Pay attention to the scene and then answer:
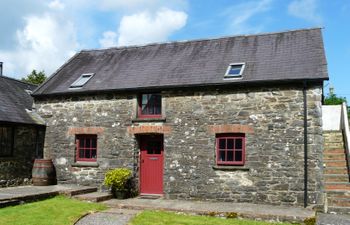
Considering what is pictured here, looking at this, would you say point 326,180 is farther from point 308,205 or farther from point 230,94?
point 230,94

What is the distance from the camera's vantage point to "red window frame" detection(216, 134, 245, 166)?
1263 centimetres

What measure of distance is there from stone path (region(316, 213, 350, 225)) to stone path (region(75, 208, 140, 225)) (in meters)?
5.05

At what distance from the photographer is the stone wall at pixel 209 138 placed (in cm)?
1191

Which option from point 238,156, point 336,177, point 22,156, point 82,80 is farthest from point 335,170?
point 22,156

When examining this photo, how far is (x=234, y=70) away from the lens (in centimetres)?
1365

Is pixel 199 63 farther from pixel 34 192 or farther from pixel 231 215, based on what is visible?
pixel 34 192

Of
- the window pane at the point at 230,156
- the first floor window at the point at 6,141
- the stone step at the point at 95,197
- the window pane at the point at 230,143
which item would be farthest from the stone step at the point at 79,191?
the window pane at the point at 230,143

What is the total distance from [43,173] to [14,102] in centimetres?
350

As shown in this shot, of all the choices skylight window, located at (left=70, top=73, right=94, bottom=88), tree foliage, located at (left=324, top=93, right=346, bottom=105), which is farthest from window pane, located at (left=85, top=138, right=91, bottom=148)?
tree foliage, located at (left=324, top=93, right=346, bottom=105)

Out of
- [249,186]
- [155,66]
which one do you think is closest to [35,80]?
[155,66]

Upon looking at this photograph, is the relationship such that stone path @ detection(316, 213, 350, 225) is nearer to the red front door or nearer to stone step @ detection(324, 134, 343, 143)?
stone step @ detection(324, 134, 343, 143)

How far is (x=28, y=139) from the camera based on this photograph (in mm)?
15266

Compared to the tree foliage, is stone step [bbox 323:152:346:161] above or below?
below

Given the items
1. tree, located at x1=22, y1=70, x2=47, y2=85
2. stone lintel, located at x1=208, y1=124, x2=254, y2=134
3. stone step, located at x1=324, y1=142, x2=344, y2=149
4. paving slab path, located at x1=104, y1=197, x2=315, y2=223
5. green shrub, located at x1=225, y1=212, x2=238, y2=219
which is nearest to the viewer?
paving slab path, located at x1=104, y1=197, x2=315, y2=223
